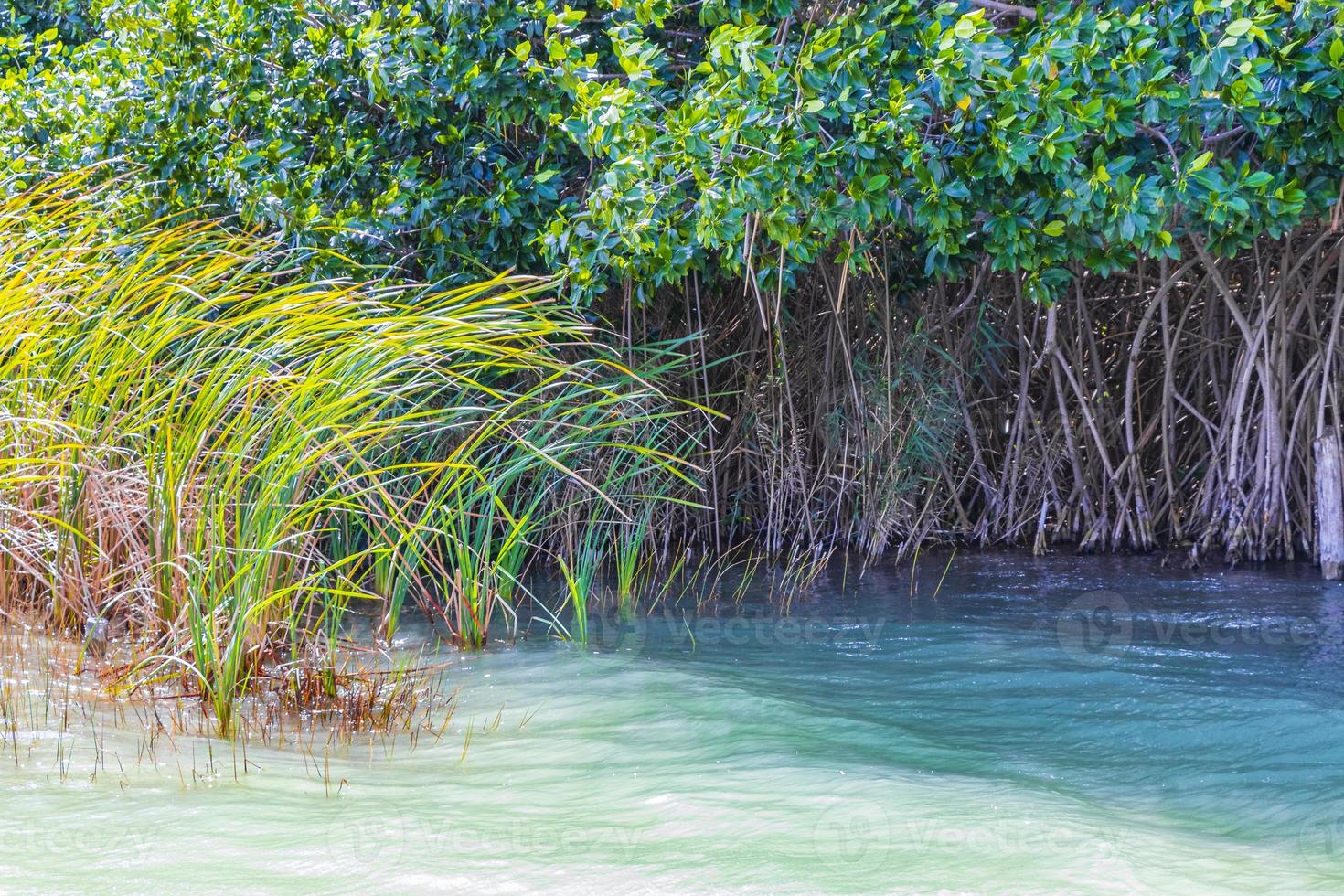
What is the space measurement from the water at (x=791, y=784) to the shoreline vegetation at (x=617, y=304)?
1.57 ft

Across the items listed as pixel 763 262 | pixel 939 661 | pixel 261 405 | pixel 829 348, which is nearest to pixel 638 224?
pixel 763 262

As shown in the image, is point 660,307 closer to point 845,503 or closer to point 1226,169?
point 845,503

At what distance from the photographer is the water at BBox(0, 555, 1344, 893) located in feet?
7.14

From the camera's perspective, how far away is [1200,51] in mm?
3840

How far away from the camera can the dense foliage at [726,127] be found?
154 inches

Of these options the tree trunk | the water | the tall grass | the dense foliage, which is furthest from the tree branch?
the tree trunk

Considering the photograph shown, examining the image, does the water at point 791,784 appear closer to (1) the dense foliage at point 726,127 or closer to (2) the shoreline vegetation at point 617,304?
(2) the shoreline vegetation at point 617,304

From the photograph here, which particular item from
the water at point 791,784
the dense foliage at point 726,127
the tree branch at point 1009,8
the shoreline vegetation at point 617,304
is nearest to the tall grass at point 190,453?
the shoreline vegetation at point 617,304

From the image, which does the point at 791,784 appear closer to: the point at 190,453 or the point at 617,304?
the point at 190,453

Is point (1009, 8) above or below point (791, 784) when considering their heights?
above

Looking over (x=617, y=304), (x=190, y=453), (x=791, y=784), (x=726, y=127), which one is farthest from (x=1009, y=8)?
(x=190, y=453)

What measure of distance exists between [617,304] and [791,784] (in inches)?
161

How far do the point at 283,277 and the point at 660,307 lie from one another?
1951 millimetres

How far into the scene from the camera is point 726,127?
4.14 meters
